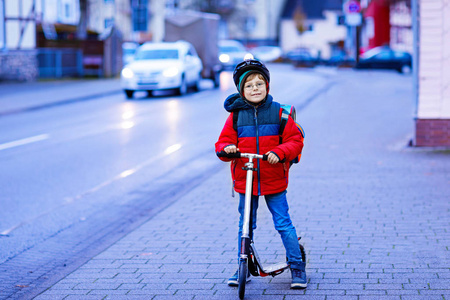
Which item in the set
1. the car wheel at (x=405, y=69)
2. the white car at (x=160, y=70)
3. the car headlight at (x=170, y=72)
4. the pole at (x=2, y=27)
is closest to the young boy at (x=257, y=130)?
the white car at (x=160, y=70)

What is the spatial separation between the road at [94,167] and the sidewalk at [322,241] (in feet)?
2.02

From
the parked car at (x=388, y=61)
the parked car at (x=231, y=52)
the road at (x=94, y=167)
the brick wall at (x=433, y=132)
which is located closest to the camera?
the road at (x=94, y=167)

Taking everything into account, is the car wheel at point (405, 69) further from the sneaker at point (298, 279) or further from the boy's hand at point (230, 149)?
the boy's hand at point (230, 149)

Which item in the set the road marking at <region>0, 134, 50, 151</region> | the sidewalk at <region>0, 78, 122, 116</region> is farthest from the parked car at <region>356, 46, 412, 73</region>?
the road marking at <region>0, 134, 50, 151</region>

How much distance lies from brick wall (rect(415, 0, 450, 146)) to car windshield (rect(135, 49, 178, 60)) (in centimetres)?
1591

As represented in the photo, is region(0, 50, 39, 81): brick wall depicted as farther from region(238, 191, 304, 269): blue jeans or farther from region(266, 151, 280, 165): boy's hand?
region(266, 151, 280, 165): boy's hand

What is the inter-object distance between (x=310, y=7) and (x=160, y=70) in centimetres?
5824

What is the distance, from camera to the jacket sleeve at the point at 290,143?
15.1 ft

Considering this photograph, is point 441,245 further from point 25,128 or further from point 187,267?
point 25,128

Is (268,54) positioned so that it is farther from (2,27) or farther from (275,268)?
(275,268)

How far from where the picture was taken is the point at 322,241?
6.17 meters

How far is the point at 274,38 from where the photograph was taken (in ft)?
261

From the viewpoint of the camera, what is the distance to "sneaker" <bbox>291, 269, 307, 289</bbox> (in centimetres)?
485

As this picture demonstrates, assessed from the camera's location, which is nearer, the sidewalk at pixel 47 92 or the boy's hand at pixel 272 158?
the boy's hand at pixel 272 158
